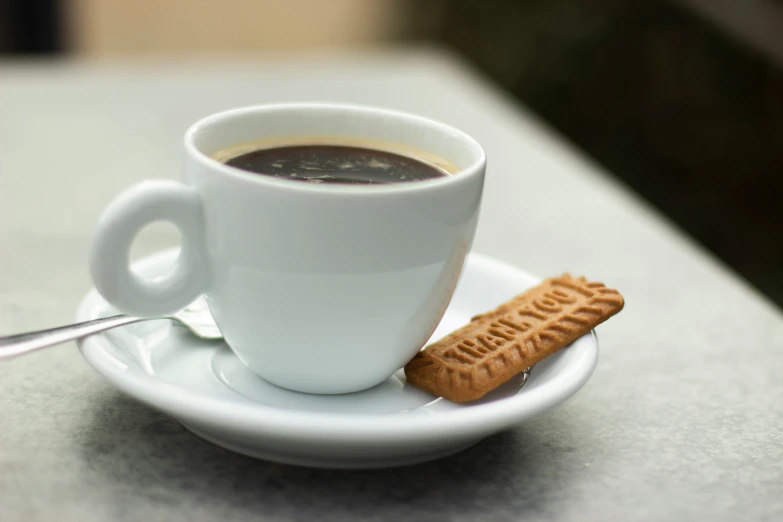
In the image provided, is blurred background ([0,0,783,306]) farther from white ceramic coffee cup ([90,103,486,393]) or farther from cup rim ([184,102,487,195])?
white ceramic coffee cup ([90,103,486,393])

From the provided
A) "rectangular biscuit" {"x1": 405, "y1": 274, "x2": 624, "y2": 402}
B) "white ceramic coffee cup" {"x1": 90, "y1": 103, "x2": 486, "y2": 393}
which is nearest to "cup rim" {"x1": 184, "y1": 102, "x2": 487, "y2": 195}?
"white ceramic coffee cup" {"x1": 90, "y1": 103, "x2": 486, "y2": 393}

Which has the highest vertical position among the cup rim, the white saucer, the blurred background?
the cup rim

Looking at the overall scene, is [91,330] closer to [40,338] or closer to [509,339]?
[40,338]

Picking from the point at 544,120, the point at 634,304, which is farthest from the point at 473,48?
the point at 634,304

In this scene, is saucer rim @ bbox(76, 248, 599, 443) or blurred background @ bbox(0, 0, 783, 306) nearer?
saucer rim @ bbox(76, 248, 599, 443)

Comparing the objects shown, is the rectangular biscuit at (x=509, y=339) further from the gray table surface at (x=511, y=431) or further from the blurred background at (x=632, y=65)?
the blurred background at (x=632, y=65)

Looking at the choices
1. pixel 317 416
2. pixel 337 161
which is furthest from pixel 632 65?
pixel 317 416
